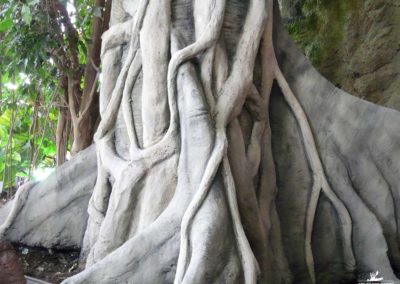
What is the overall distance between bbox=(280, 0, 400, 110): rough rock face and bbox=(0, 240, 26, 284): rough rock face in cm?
234

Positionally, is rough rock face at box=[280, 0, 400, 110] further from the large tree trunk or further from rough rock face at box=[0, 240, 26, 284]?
rough rock face at box=[0, 240, 26, 284]

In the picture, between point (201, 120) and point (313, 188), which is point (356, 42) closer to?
point (313, 188)

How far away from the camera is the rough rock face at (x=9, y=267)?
1825 mm

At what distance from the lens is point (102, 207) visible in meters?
2.19

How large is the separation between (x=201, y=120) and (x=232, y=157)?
191mm

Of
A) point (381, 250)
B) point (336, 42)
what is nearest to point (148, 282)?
point (381, 250)

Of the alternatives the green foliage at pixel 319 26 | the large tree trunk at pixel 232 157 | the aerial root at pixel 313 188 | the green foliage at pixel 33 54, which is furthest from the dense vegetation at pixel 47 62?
the green foliage at pixel 319 26

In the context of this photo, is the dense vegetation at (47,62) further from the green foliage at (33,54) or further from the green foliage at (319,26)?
the green foliage at (319,26)

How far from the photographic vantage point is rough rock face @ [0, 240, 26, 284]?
183cm

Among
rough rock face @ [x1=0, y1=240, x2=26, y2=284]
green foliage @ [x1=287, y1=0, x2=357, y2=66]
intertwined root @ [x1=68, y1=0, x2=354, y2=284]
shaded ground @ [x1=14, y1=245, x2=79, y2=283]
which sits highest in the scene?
green foliage @ [x1=287, y1=0, x2=357, y2=66]

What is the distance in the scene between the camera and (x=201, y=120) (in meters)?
1.82

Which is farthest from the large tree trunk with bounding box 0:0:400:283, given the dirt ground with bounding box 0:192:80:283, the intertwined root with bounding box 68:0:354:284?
the dirt ground with bounding box 0:192:80:283

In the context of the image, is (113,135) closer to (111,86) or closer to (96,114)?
(111,86)

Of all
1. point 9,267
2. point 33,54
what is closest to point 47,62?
point 33,54
